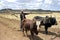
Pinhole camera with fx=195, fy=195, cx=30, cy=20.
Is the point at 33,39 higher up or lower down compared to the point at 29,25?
lower down

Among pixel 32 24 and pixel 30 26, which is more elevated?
pixel 32 24

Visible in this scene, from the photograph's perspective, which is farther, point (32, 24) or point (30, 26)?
point (30, 26)

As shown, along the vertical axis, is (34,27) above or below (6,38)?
above

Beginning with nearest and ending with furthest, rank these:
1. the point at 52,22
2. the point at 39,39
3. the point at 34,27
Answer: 1. the point at 34,27
2. the point at 39,39
3. the point at 52,22

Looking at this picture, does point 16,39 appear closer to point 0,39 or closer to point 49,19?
point 0,39

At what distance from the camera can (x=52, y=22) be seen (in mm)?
18797

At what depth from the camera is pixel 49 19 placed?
740 inches

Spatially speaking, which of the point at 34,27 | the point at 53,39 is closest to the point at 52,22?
the point at 53,39

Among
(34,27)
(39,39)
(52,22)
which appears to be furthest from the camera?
(52,22)

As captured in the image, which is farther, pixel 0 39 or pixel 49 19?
pixel 49 19

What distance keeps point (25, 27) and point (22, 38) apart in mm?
1015

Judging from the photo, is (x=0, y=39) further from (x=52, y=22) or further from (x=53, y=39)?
(x=52, y=22)

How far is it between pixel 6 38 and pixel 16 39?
2.57ft

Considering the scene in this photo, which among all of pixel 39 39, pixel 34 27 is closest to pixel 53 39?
pixel 39 39
